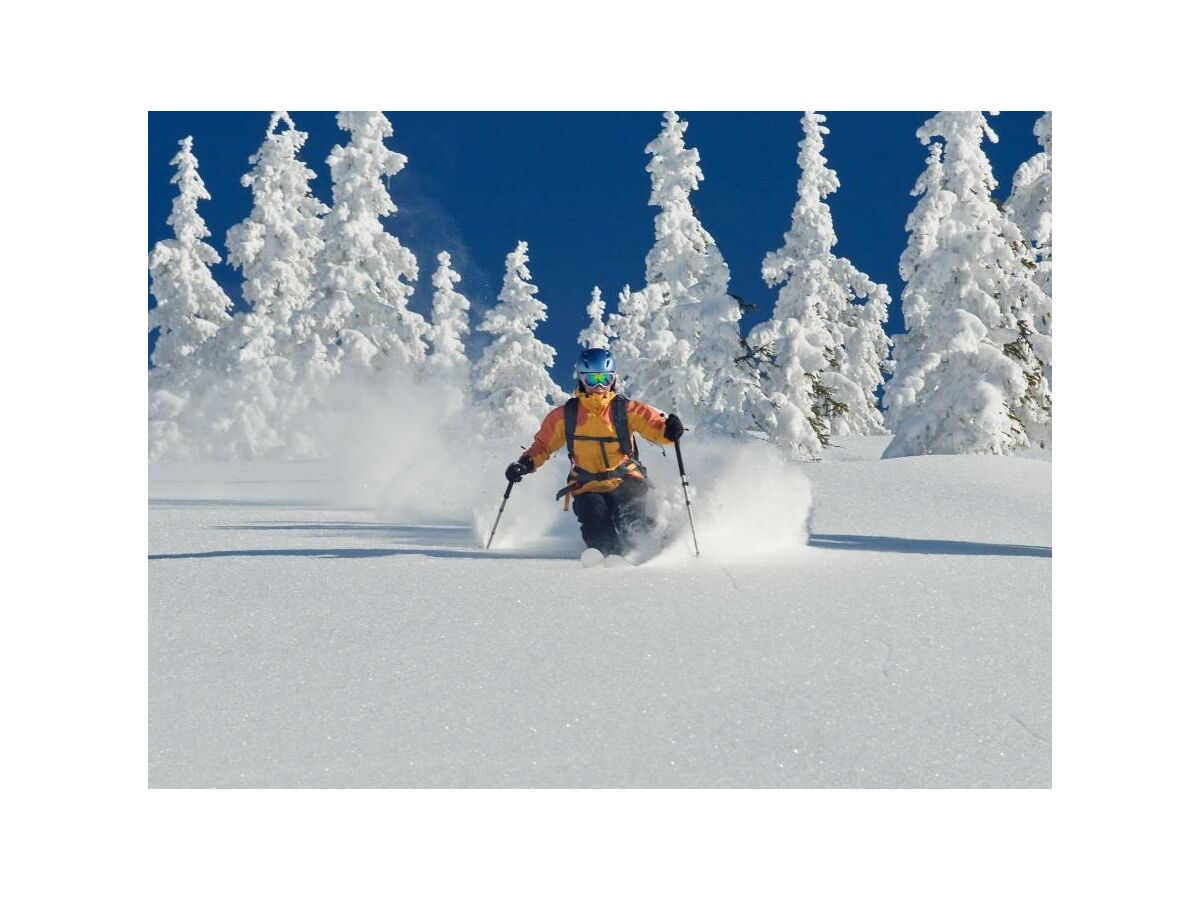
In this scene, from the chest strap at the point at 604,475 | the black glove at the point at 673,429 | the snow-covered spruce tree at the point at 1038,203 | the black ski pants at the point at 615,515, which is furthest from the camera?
the snow-covered spruce tree at the point at 1038,203

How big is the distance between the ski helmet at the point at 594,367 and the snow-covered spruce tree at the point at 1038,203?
16993 mm

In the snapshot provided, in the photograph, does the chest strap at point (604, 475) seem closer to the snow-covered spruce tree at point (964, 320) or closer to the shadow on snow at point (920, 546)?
the shadow on snow at point (920, 546)

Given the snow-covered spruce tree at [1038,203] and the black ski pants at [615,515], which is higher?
the snow-covered spruce tree at [1038,203]

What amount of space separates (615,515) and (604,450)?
580 mm

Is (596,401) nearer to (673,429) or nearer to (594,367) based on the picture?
(594,367)

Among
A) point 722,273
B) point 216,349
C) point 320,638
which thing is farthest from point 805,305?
point 320,638

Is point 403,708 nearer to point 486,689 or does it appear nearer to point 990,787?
point 486,689

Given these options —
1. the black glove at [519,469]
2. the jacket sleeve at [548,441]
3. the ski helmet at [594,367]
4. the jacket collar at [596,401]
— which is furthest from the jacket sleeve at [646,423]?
the black glove at [519,469]

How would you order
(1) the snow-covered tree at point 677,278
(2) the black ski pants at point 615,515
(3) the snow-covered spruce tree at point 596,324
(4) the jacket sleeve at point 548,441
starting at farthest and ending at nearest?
(3) the snow-covered spruce tree at point 596,324 → (1) the snow-covered tree at point 677,278 → (4) the jacket sleeve at point 548,441 → (2) the black ski pants at point 615,515

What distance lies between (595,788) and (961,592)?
424 cm

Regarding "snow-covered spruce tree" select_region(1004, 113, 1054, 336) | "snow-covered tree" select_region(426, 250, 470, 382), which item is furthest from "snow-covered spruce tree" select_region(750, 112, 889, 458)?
"snow-covered tree" select_region(426, 250, 470, 382)

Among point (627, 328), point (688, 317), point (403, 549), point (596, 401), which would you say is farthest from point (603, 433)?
point (627, 328)

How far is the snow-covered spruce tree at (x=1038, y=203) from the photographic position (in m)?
23.9
